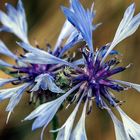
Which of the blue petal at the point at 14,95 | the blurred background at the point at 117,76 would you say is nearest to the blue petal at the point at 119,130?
the blue petal at the point at 14,95

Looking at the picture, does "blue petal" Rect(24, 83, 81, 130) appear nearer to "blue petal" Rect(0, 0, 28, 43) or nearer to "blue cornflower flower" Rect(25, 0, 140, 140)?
"blue cornflower flower" Rect(25, 0, 140, 140)

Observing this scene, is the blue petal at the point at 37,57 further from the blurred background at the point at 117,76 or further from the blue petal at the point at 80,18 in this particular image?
the blurred background at the point at 117,76

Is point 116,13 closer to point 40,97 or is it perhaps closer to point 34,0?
point 34,0

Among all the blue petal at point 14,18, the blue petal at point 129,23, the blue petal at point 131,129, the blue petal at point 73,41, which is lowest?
the blue petal at point 131,129

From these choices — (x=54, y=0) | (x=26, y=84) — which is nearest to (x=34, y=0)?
(x=54, y=0)

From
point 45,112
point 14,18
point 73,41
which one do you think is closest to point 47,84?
point 45,112
